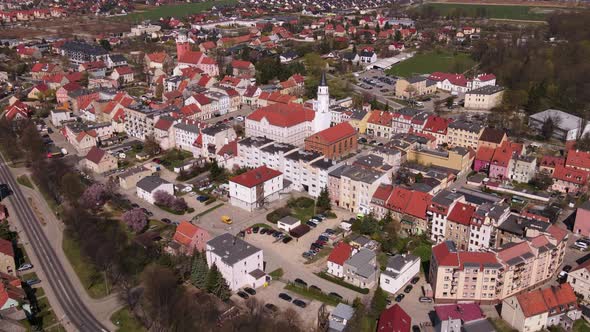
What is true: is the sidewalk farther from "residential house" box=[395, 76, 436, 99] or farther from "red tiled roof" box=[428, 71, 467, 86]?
"red tiled roof" box=[428, 71, 467, 86]

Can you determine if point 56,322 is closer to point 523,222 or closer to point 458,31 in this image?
point 523,222

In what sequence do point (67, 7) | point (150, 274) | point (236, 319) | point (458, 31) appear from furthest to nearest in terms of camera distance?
point (67, 7) < point (458, 31) < point (150, 274) < point (236, 319)

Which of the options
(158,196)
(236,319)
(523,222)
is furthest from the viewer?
(158,196)

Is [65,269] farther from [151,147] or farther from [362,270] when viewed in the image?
[151,147]

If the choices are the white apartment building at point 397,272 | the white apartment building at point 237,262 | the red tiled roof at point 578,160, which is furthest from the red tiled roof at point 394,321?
the red tiled roof at point 578,160

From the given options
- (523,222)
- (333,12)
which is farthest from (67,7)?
(523,222)

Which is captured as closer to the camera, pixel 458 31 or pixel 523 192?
pixel 523 192

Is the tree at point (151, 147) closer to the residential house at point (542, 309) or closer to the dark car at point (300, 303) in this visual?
the dark car at point (300, 303)
